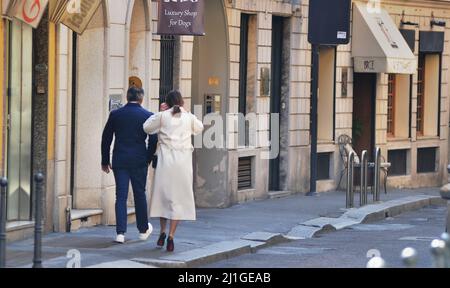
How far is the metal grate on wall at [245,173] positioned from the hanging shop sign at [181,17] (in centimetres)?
483

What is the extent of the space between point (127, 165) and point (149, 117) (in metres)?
0.64

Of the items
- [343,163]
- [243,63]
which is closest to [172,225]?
[243,63]

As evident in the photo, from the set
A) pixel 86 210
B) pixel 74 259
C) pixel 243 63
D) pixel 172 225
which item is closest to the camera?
pixel 74 259

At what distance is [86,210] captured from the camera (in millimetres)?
18828

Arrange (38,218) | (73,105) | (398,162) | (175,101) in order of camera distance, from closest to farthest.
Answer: (38,218) → (175,101) → (73,105) → (398,162)

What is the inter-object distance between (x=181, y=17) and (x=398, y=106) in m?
12.2

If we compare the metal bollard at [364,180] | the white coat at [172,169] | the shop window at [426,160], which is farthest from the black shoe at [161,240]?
the shop window at [426,160]

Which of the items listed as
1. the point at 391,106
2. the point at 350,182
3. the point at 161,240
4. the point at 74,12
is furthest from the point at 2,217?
the point at 391,106

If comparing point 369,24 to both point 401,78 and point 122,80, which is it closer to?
point 401,78

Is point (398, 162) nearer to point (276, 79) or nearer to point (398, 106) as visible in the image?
point (398, 106)

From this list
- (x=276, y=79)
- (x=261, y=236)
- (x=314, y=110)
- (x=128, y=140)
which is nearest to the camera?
(x=128, y=140)

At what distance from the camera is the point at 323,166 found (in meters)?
28.3

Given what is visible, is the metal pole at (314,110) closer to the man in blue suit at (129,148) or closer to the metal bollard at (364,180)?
the metal bollard at (364,180)
